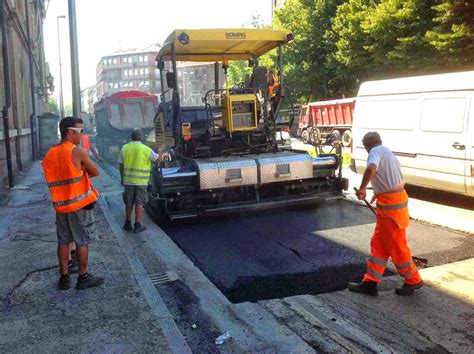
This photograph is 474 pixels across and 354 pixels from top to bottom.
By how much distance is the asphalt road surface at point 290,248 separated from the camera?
4.89 meters

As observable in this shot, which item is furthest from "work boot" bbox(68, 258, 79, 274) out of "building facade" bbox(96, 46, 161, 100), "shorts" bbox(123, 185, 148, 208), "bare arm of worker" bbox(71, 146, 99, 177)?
"building facade" bbox(96, 46, 161, 100)

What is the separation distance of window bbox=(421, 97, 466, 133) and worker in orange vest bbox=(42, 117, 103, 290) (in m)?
6.13

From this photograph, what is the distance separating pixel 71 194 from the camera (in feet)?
15.4

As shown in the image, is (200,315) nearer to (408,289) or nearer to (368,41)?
(408,289)

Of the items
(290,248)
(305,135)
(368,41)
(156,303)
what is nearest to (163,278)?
(156,303)

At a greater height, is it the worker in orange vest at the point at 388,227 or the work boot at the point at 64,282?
the worker in orange vest at the point at 388,227

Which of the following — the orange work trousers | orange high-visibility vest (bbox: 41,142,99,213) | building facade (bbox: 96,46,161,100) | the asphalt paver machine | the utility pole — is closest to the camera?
the orange work trousers

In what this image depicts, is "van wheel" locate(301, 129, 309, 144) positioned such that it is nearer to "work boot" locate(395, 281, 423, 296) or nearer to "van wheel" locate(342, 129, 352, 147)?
"van wheel" locate(342, 129, 352, 147)

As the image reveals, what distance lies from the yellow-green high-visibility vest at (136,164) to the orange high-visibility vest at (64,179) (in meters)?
2.31

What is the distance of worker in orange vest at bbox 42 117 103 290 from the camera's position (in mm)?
4684

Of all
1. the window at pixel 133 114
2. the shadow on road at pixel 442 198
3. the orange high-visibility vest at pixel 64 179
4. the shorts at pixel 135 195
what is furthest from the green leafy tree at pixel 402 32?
the orange high-visibility vest at pixel 64 179

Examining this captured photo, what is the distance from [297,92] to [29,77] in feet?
63.3

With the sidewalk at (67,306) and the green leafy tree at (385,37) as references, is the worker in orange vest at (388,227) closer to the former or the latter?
the sidewalk at (67,306)

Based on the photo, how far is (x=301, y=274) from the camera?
5.11m
